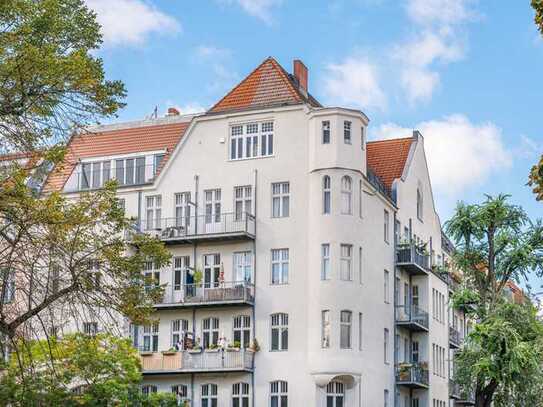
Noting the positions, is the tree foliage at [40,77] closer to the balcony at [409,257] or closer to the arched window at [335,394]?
the arched window at [335,394]

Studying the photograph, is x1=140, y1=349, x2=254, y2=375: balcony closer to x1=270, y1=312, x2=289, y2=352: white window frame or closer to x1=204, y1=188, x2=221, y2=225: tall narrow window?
x1=270, y1=312, x2=289, y2=352: white window frame

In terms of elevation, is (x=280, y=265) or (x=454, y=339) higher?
(x=280, y=265)

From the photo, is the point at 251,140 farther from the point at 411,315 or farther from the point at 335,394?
the point at 335,394

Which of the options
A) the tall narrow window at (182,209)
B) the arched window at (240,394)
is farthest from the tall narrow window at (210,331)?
the tall narrow window at (182,209)

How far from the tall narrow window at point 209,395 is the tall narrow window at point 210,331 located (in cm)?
183

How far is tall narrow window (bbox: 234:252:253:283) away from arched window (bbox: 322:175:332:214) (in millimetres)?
4018

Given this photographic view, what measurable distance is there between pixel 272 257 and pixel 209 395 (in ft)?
22.3

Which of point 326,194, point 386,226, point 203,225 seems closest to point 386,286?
point 386,226

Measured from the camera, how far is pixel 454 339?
66688mm

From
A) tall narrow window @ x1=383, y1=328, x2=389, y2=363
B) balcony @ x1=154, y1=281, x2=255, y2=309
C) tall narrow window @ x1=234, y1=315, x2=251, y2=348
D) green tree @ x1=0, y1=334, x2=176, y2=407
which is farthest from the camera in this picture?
tall narrow window @ x1=383, y1=328, x2=389, y2=363

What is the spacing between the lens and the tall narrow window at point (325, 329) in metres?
49.8

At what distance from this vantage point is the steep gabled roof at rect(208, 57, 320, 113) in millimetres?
53219

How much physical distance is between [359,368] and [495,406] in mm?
7136

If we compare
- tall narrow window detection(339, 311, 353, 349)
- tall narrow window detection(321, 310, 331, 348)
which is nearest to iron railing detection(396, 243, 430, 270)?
tall narrow window detection(339, 311, 353, 349)
